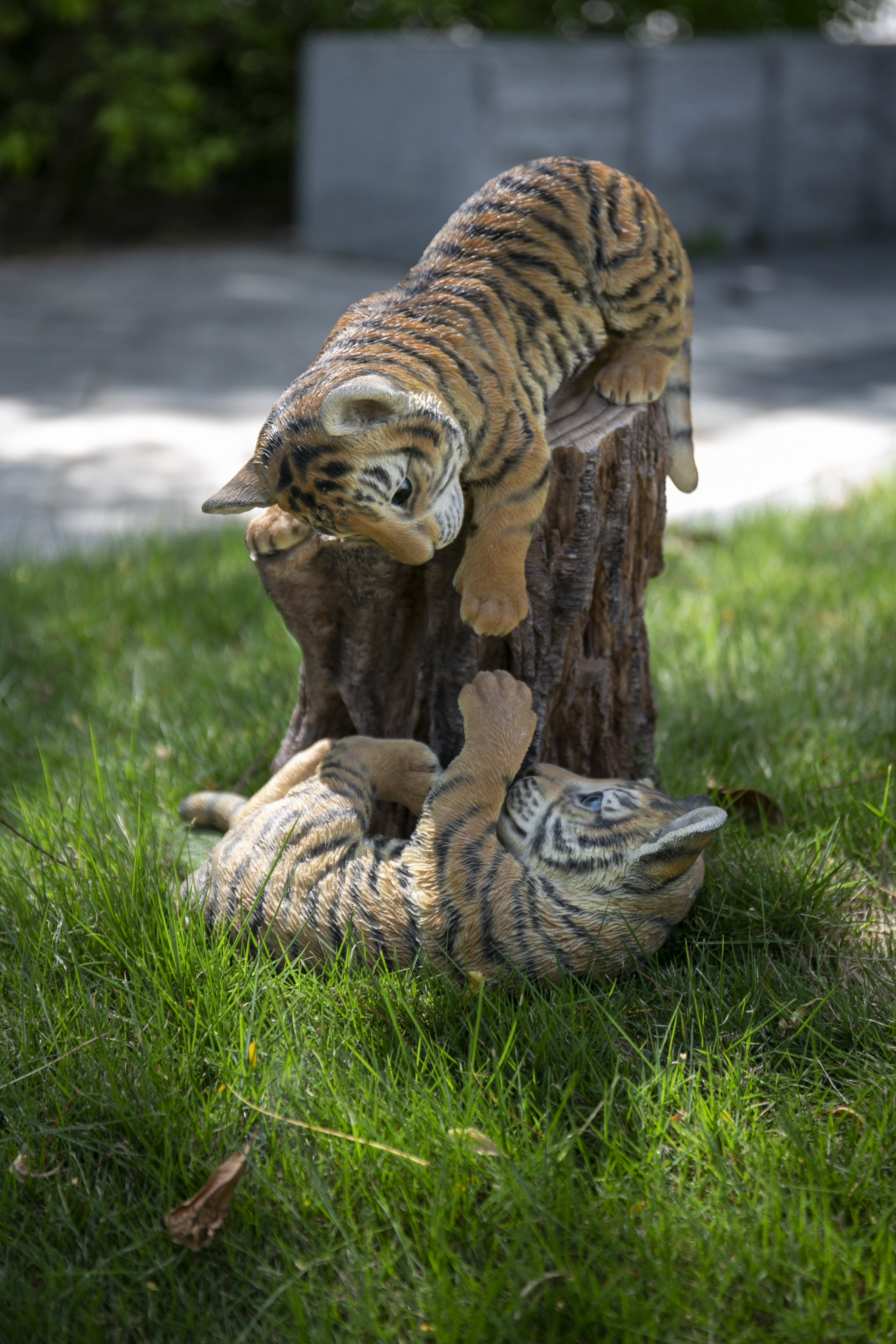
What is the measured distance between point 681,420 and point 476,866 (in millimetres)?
1185

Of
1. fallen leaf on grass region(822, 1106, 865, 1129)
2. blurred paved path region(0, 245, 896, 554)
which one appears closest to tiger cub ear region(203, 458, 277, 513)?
fallen leaf on grass region(822, 1106, 865, 1129)

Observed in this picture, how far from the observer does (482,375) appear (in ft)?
7.07

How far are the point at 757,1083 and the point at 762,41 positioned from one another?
11462 millimetres

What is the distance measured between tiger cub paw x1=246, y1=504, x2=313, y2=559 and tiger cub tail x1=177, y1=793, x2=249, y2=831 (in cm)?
61

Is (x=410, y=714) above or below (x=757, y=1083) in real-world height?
above

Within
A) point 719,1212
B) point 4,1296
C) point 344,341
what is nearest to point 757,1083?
point 719,1212

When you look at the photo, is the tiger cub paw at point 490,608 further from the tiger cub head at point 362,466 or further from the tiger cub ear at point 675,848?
the tiger cub ear at point 675,848

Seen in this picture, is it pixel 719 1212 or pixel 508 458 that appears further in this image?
pixel 508 458

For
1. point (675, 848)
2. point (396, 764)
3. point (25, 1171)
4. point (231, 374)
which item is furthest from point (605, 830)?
point (231, 374)

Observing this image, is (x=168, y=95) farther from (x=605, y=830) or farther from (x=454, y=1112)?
(x=454, y=1112)

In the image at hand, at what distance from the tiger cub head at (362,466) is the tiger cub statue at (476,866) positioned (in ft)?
1.60

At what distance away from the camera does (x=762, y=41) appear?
36.2 ft

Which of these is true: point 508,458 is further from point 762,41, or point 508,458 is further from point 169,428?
point 762,41

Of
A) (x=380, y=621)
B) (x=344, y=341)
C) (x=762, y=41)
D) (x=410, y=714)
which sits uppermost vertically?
(x=762, y=41)
